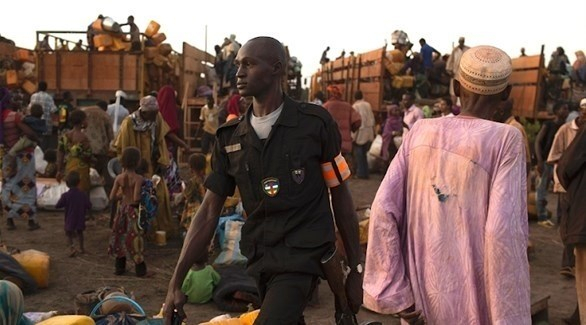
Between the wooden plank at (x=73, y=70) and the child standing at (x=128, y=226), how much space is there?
8.84 metres

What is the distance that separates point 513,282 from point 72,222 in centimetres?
610

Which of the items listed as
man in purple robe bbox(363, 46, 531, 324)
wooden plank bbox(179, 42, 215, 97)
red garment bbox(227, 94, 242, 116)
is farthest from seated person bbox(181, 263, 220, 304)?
wooden plank bbox(179, 42, 215, 97)

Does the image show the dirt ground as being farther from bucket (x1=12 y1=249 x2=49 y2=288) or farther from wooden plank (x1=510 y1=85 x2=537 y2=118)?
wooden plank (x1=510 y1=85 x2=537 y2=118)

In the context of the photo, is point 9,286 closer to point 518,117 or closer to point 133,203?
point 133,203

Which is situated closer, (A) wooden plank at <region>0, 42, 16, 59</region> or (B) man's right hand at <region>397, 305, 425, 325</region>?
(B) man's right hand at <region>397, 305, 425, 325</region>

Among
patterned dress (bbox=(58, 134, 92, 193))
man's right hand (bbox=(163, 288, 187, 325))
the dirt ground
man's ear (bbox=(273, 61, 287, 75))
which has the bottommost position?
the dirt ground

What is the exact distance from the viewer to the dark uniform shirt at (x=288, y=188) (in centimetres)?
292

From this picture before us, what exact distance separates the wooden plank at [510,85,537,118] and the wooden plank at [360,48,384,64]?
323cm

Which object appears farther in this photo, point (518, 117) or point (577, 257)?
point (518, 117)

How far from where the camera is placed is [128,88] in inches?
591

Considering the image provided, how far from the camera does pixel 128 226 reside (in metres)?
6.91

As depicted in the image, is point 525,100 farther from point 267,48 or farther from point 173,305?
point 173,305

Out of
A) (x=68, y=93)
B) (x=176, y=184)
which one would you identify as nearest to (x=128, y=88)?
(x=68, y=93)

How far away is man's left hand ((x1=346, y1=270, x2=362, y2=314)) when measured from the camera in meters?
3.06
